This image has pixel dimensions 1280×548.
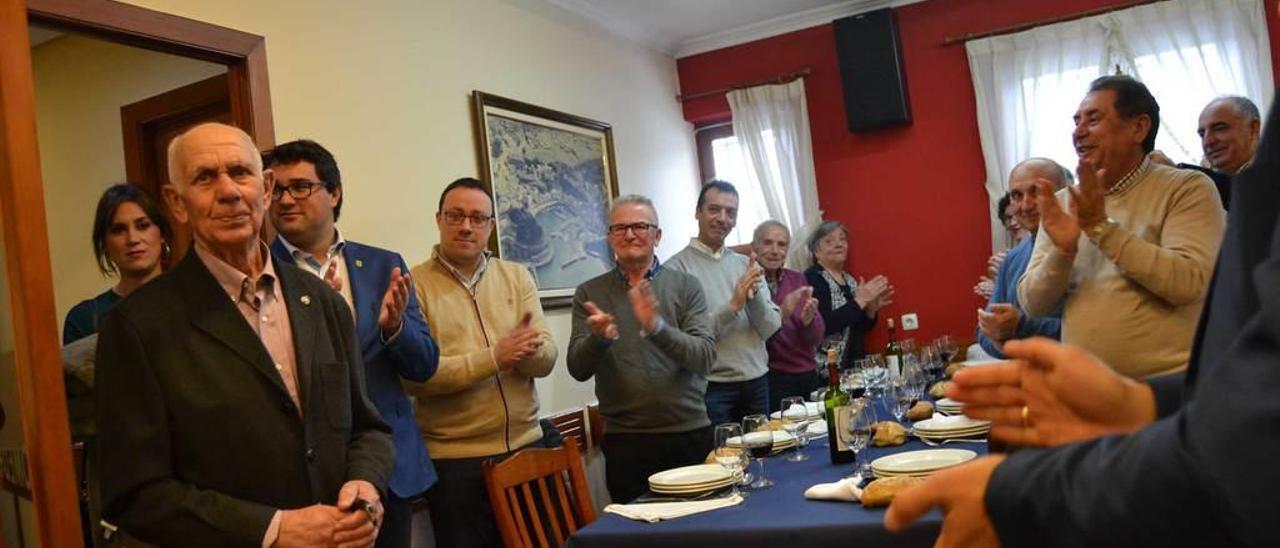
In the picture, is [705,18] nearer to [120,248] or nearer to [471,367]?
[471,367]

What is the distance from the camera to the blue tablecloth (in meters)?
1.58

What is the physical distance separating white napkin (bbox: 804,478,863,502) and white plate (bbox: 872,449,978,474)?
8cm

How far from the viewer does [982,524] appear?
0.84 m

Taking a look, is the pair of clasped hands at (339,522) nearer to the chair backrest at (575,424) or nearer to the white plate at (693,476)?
the white plate at (693,476)

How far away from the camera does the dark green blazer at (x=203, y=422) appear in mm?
1506

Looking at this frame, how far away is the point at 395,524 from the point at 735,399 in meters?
1.68

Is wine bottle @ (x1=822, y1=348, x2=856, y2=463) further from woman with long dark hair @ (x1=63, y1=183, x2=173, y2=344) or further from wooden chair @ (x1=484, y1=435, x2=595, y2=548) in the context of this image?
woman with long dark hair @ (x1=63, y1=183, x2=173, y2=344)

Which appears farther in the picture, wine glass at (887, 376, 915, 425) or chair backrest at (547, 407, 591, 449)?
chair backrest at (547, 407, 591, 449)

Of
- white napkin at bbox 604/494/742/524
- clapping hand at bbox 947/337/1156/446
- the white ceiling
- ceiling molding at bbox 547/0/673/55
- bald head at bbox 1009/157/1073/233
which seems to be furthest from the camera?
the white ceiling

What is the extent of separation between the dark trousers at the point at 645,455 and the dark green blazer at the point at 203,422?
126 cm

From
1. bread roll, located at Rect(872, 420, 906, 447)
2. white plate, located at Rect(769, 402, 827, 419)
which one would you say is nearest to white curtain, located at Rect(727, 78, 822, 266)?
white plate, located at Rect(769, 402, 827, 419)

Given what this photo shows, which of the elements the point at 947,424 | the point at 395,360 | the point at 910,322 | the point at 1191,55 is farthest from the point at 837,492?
the point at 1191,55

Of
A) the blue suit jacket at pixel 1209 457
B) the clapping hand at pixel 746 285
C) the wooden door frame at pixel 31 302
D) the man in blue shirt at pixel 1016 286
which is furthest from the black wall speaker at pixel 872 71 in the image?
the blue suit jacket at pixel 1209 457

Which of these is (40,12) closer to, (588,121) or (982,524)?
(982,524)
